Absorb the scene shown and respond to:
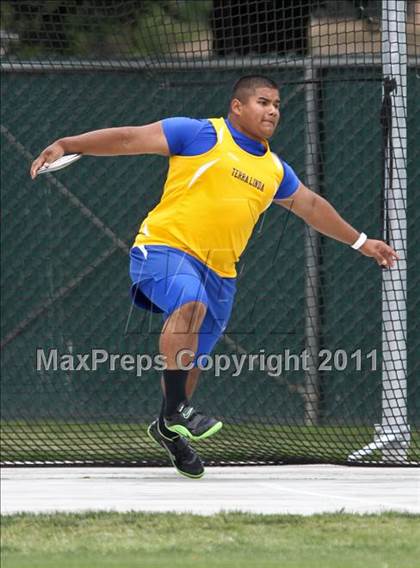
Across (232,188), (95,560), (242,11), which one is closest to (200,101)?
(242,11)

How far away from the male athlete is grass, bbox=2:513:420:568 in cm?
61

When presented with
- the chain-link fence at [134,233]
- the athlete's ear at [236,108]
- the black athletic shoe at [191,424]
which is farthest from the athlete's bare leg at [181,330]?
the chain-link fence at [134,233]

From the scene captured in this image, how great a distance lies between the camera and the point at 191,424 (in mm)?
6289

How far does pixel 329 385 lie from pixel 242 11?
3174 mm

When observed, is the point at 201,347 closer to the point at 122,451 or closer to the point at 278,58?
the point at 122,451

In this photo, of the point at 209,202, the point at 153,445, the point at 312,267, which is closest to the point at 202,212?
the point at 209,202

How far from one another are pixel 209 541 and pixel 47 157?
1.84 metres

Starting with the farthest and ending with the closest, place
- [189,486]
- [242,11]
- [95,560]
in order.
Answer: [242,11]
[189,486]
[95,560]

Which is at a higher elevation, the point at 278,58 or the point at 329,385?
the point at 278,58

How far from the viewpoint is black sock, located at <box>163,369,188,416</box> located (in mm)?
6414

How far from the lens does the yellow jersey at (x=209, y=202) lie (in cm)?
654

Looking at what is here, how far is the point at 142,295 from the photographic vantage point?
Answer: 6.73 m

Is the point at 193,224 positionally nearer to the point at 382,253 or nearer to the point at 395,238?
the point at 382,253

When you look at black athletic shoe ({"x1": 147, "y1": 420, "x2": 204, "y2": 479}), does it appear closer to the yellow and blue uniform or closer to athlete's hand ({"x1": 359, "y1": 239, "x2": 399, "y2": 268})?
the yellow and blue uniform
